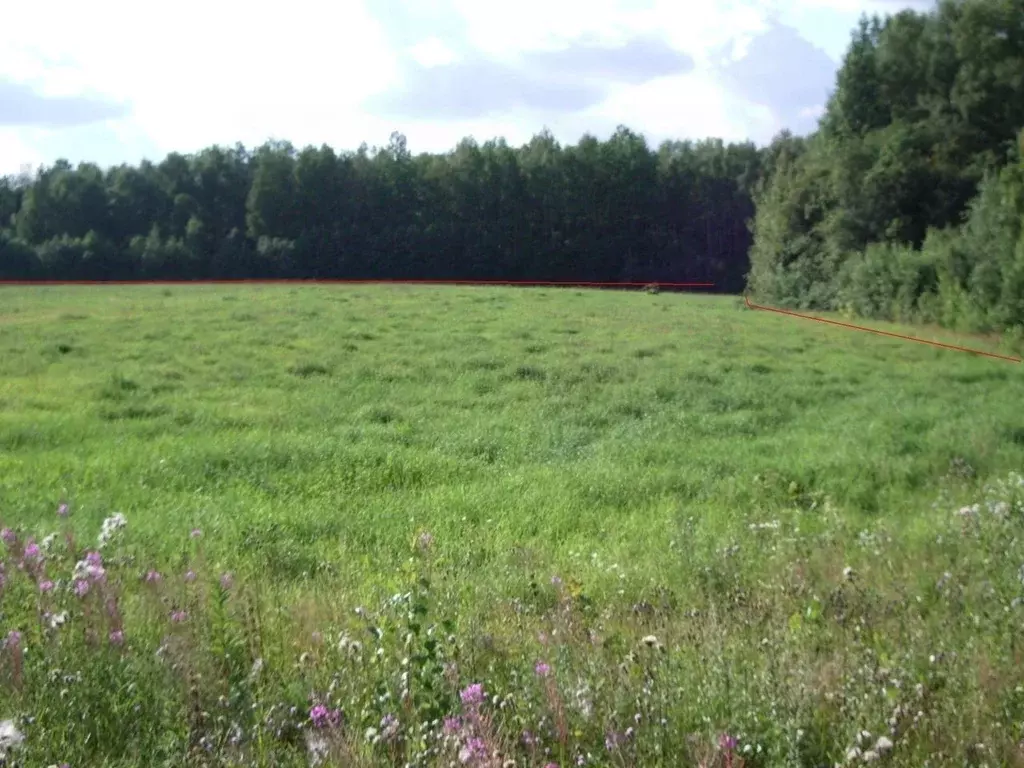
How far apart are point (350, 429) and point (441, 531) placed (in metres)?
4.23

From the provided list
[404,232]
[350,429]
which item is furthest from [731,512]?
[404,232]

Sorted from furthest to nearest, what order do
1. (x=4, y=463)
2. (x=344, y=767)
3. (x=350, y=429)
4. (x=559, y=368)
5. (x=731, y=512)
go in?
(x=559, y=368), (x=350, y=429), (x=4, y=463), (x=731, y=512), (x=344, y=767)

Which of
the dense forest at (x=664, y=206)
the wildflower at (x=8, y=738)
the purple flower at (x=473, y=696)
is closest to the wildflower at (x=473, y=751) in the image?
the purple flower at (x=473, y=696)

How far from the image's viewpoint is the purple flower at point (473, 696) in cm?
345

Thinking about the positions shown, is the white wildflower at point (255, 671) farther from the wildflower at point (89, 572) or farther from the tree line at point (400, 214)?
the tree line at point (400, 214)

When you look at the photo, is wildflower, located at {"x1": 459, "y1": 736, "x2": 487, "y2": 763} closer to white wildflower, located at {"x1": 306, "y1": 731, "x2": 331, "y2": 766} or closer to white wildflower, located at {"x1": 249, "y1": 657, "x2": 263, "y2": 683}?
white wildflower, located at {"x1": 306, "y1": 731, "x2": 331, "y2": 766}

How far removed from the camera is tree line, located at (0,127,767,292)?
47625 millimetres

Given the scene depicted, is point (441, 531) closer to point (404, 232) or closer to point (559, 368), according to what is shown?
point (559, 368)

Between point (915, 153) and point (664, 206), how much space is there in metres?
35.6

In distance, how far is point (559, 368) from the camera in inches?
632

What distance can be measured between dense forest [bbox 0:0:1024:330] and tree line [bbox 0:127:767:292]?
131mm

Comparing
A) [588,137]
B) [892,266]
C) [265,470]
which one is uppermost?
[588,137]

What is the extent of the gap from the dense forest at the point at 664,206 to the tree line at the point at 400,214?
0.43ft

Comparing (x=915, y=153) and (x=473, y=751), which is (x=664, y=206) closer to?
(x=915, y=153)
